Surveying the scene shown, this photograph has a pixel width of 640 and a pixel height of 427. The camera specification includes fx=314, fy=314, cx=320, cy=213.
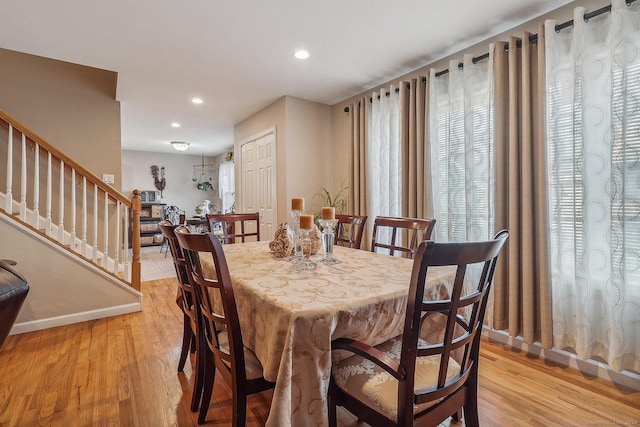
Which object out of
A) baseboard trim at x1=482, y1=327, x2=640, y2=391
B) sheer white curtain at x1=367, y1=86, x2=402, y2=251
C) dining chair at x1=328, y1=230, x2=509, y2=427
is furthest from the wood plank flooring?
sheer white curtain at x1=367, y1=86, x2=402, y2=251

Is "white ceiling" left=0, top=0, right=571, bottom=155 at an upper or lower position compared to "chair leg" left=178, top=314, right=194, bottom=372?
upper

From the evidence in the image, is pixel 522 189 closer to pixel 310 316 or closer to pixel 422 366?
pixel 422 366

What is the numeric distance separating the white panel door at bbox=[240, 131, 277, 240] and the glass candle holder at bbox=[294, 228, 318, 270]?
233 cm

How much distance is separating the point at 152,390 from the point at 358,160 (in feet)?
9.37

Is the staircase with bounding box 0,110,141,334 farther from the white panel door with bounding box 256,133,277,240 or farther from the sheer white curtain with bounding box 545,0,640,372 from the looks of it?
the sheer white curtain with bounding box 545,0,640,372

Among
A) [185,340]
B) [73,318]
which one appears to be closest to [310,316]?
[185,340]

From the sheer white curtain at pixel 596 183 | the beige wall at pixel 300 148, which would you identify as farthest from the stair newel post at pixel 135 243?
the sheer white curtain at pixel 596 183

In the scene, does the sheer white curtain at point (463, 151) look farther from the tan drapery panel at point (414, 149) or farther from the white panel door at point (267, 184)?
the white panel door at point (267, 184)

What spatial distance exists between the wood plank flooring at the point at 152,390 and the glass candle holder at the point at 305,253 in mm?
754

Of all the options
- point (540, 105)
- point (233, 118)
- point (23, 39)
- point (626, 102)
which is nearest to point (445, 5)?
point (540, 105)

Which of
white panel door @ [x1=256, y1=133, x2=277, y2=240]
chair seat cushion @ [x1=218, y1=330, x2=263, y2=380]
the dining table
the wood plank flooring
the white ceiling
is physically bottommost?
the wood plank flooring

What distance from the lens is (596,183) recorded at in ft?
6.15

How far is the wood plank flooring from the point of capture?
1.54 metres

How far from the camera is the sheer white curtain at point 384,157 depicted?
323 cm
